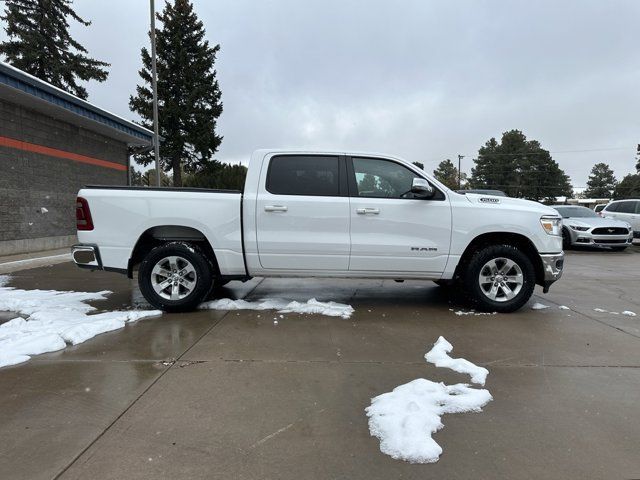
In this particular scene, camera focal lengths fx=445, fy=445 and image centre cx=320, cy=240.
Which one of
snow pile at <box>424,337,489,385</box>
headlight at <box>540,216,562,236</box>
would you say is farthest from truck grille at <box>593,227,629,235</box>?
snow pile at <box>424,337,489,385</box>

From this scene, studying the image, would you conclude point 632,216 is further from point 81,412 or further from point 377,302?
point 81,412

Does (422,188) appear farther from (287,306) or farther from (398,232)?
(287,306)

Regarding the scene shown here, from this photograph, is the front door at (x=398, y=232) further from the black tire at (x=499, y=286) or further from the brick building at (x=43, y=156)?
the brick building at (x=43, y=156)

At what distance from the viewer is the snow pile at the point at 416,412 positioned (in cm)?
251

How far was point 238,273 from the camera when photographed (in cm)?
543

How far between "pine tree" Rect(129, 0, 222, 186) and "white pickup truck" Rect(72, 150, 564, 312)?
2851 cm

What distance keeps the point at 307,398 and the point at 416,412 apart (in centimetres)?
76

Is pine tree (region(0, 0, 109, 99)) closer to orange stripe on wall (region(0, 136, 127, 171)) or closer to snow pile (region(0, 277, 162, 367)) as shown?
orange stripe on wall (region(0, 136, 127, 171))

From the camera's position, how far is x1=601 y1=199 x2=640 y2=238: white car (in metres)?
15.2

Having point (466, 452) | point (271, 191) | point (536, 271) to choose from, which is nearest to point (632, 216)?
point (536, 271)

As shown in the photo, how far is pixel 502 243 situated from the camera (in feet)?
18.1

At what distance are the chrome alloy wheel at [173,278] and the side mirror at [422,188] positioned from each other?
280cm

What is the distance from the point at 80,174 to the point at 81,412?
506 inches

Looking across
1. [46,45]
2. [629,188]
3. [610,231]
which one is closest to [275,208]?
[610,231]
